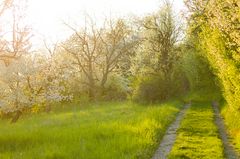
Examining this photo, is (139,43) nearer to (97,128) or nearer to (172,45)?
(172,45)

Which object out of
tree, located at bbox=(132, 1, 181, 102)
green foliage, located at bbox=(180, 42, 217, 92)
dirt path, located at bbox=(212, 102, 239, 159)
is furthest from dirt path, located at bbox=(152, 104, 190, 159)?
tree, located at bbox=(132, 1, 181, 102)

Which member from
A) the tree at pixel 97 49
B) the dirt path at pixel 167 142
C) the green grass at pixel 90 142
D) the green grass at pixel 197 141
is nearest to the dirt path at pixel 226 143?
the green grass at pixel 197 141

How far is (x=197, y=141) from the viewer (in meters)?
22.0

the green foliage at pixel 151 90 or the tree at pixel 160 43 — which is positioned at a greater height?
the tree at pixel 160 43

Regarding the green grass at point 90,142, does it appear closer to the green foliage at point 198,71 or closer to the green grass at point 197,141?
the green grass at point 197,141

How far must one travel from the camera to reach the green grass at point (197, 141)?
18.2 m

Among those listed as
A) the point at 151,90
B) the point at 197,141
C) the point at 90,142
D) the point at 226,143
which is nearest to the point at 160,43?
the point at 151,90

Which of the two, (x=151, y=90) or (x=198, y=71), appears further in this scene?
(x=198, y=71)

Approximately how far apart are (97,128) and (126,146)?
20.9 feet

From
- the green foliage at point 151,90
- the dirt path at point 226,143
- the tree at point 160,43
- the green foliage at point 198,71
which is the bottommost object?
the dirt path at point 226,143

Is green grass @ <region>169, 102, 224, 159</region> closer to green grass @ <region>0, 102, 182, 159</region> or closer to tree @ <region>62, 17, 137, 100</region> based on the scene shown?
green grass @ <region>0, 102, 182, 159</region>

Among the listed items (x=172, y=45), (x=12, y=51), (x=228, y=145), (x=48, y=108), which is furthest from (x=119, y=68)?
(x=228, y=145)

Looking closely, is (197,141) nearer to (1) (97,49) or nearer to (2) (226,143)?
(2) (226,143)

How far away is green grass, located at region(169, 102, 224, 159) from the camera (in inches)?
717
